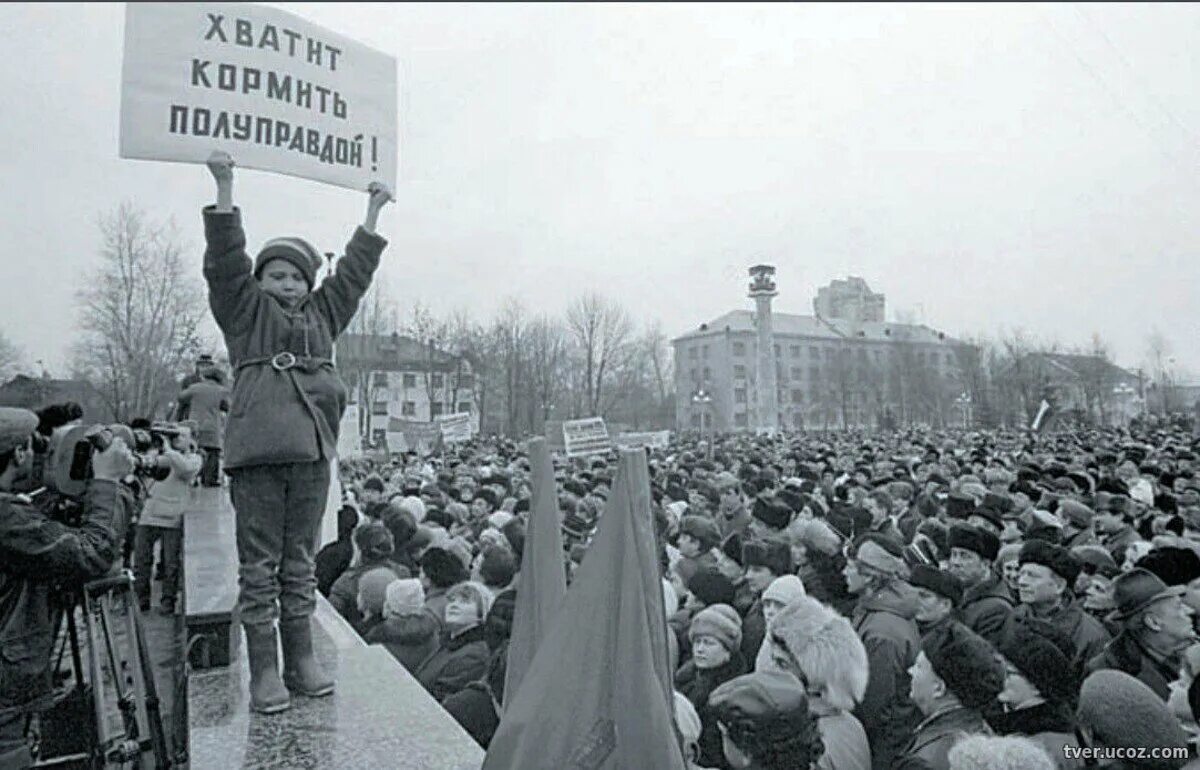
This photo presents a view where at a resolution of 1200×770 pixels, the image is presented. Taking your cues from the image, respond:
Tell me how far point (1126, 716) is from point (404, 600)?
390 centimetres

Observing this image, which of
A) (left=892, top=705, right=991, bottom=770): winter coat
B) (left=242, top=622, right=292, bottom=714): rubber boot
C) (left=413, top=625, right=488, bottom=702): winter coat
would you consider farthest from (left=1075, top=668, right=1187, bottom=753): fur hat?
(left=413, top=625, right=488, bottom=702): winter coat

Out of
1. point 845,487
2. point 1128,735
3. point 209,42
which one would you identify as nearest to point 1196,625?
point 1128,735

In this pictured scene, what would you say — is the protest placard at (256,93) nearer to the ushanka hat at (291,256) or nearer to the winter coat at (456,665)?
the ushanka hat at (291,256)

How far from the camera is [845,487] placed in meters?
11.6

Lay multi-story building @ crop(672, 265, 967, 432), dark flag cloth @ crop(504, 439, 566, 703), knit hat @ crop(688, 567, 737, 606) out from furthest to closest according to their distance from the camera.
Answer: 1. multi-story building @ crop(672, 265, 967, 432)
2. knit hat @ crop(688, 567, 737, 606)
3. dark flag cloth @ crop(504, 439, 566, 703)

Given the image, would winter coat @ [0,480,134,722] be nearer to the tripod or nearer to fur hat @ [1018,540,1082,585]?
the tripod

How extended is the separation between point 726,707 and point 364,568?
14.1 ft

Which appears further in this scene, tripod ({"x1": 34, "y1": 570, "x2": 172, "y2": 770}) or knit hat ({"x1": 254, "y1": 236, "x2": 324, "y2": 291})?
tripod ({"x1": 34, "y1": 570, "x2": 172, "y2": 770})

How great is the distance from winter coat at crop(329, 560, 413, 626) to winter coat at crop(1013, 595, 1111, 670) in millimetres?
4259

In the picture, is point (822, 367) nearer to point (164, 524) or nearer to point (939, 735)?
point (164, 524)

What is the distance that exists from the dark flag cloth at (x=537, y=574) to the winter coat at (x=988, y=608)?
287 centimetres

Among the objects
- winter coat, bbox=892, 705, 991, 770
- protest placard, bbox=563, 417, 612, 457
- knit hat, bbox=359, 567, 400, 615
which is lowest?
winter coat, bbox=892, 705, 991, 770

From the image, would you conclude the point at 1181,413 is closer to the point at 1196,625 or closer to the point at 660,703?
the point at 1196,625

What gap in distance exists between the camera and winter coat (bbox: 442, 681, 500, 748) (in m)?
3.97
